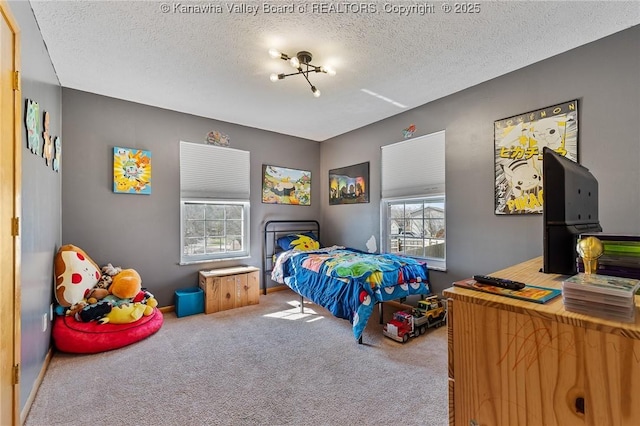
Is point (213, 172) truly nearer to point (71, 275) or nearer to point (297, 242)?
point (297, 242)

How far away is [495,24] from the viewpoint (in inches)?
81.2

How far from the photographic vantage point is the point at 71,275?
266 centimetres

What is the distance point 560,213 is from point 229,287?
348 centimetres

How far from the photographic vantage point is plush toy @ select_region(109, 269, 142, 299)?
2.88m

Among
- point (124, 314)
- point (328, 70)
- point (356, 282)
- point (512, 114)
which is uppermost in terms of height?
point (328, 70)

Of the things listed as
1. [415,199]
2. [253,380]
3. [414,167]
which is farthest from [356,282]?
[414,167]

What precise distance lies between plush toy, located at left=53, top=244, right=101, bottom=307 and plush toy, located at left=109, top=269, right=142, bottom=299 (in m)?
0.19

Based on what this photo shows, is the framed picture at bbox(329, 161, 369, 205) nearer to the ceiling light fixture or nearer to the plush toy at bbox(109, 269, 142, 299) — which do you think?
the ceiling light fixture

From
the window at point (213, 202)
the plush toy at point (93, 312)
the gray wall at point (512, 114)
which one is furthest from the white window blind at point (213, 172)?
the gray wall at point (512, 114)

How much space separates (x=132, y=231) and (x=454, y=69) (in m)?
3.92

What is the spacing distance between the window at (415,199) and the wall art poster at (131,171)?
3.08 metres

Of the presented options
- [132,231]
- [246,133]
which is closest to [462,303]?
[132,231]

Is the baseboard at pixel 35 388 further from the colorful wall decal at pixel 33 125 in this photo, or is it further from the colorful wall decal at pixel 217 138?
the colorful wall decal at pixel 217 138

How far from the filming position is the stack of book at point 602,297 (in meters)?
0.60
